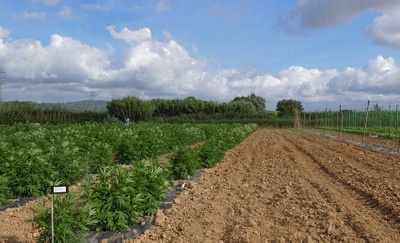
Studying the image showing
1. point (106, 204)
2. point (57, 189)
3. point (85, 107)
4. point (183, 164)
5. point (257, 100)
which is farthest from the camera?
point (257, 100)

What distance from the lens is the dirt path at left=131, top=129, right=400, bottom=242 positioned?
16.3ft

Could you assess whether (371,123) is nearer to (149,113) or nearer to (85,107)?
(149,113)

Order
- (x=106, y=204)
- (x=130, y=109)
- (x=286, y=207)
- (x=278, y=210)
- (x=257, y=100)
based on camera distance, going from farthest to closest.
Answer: (x=257, y=100)
(x=130, y=109)
(x=286, y=207)
(x=278, y=210)
(x=106, y=204)

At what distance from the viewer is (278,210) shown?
614 centimetres

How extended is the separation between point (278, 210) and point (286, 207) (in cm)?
25

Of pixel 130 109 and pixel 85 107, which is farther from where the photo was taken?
pixel 85 107

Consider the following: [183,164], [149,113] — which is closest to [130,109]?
[149,113]

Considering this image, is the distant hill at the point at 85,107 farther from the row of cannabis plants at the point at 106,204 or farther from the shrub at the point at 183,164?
the row of cannabis plants at the point at 106,204

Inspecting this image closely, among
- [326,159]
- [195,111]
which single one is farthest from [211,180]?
[195,111]

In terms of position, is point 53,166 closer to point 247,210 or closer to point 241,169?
point 247,210

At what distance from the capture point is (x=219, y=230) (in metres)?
5.18

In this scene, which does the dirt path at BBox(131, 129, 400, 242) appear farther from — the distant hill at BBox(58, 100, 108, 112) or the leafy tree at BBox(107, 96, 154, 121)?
the leafy tree at BBox(107, 96, 154, 121)

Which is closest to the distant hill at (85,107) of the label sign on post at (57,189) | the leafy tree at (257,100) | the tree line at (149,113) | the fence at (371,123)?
the tree line at (149,113)

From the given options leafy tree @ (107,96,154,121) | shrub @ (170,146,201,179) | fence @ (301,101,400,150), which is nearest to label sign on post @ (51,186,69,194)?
→ shrub @ (170,146,201,179)
